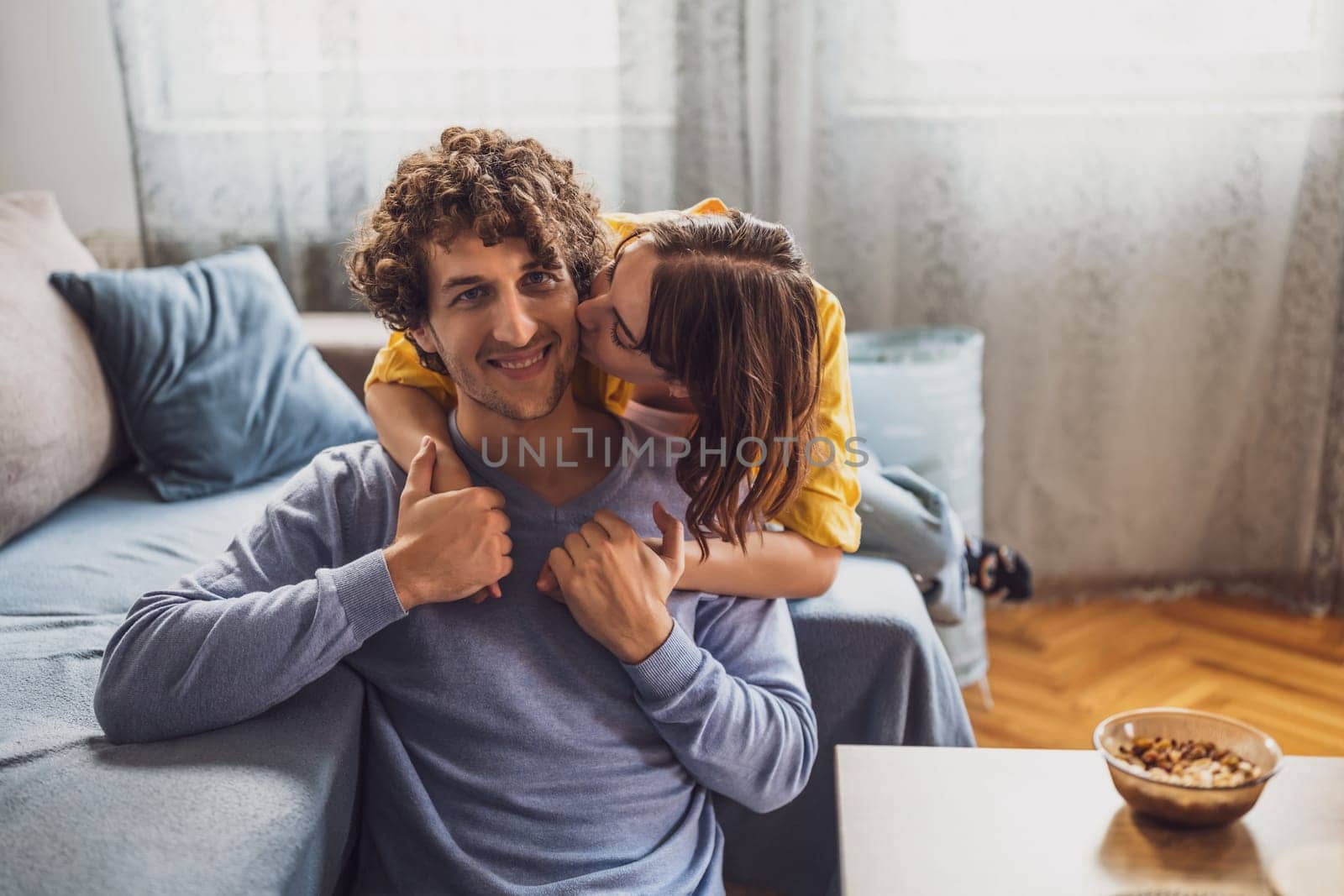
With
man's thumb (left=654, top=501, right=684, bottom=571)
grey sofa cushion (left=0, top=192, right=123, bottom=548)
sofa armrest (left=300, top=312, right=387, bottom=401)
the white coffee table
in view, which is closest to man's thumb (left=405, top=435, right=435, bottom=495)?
man's thumb (left=654, top=501, right=684, bottom=571)

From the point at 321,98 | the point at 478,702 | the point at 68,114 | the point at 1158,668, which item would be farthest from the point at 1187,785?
the point at 68,114

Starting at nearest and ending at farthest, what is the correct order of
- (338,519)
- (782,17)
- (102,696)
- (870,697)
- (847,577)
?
(102,696) → (338,519) → (870,697) → (847,577) → (782,17)

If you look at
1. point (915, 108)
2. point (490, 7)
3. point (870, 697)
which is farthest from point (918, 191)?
point (870, 697)

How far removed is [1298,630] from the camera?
2.62m

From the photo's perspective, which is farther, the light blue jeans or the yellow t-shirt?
the light blue jeans

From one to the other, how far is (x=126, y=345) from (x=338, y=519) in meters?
1.06

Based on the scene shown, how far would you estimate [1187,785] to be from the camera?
3.11 feet

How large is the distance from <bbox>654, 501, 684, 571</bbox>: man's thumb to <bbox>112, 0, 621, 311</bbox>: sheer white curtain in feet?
5.08

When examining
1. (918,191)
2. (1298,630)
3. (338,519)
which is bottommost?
(1298,630)

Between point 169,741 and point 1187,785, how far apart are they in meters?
0.89

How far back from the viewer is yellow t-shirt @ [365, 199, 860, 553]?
4.47 ft

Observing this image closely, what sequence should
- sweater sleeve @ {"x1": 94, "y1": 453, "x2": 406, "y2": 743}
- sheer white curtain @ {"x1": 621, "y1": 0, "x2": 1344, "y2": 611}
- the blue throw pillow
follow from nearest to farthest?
1. sweater sleeve @ {"x1": 94, "y1": 453, "x2": 406, "y2": 743}
2. the blue throw pillow
3. sheer white curtain @ {"x1": 621, "y1": 0, "x2": 1344, "y2": 611}

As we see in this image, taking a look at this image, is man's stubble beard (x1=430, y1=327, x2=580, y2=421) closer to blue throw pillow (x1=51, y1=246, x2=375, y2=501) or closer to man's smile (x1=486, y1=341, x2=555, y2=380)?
man's smile (x1=486, y1=341, x2=555, y2=380)

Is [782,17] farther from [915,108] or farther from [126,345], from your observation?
[126,345]
